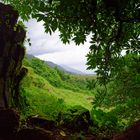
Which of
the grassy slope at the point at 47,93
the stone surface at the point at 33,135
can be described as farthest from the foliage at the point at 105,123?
the stone surface at the point at 33,135

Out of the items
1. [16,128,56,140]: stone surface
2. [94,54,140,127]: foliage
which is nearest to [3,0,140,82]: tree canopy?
[94,54,140,127]: foliage

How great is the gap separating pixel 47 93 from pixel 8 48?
591 centimetres

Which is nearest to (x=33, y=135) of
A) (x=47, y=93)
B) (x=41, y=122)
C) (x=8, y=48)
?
(x=41, y=122)

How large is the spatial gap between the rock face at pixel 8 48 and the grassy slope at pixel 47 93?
2.07 meters

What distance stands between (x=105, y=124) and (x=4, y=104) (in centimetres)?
393

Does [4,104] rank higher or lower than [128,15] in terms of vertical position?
lower

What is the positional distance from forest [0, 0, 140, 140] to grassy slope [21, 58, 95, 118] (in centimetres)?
6

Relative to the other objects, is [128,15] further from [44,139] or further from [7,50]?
[7,50]

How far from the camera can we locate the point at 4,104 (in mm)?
11344

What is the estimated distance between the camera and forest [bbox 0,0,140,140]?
225 inches

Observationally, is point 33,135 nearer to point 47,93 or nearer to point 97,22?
point 97,22

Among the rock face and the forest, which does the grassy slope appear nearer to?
the forest

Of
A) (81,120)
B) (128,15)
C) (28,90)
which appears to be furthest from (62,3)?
(28,90)

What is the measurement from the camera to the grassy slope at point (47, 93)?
46.8ft
